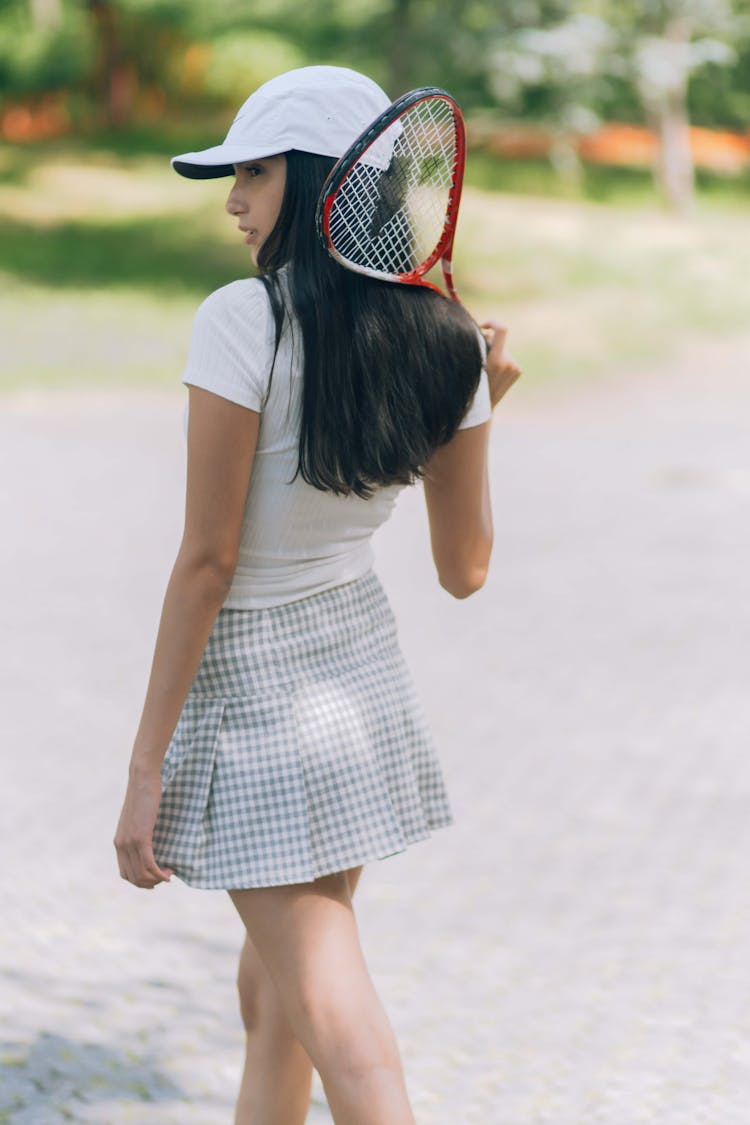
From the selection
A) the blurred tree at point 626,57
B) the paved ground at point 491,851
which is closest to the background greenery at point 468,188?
the blurred tree at point 626,57

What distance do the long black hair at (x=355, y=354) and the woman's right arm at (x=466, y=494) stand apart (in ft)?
0.35

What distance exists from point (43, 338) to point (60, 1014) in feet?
44.9

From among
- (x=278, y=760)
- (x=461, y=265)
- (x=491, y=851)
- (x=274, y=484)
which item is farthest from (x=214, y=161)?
(x=461, y=265)

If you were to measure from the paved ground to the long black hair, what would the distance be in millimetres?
1629

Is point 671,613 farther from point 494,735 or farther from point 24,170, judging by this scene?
point 24,170

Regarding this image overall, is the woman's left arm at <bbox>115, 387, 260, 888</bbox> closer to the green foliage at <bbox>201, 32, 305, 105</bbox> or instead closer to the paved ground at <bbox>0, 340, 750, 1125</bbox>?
the paved ground at <bbox>0, 340, 750, 1125</bbox>

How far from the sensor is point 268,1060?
2553mm

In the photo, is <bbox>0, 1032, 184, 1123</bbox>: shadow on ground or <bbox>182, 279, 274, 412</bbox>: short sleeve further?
<bbox>0, 1032, 184, 1123</bbox>: shadow on ground

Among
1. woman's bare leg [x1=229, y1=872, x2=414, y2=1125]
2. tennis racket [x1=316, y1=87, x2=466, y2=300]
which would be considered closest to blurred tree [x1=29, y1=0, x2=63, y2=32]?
tennis racket [x1=316, y1=87, x2=466, y2=300]

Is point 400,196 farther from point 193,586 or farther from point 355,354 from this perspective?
point 193,586

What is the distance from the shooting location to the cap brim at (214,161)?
6.90ft

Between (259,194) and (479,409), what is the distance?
425 mm

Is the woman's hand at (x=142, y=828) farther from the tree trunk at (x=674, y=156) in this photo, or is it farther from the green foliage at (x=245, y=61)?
the green foliage at (x=245, y=61)

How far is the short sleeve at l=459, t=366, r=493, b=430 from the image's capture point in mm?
2297
